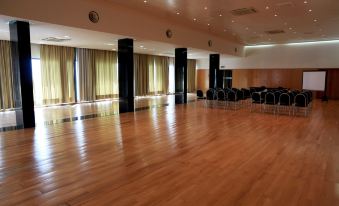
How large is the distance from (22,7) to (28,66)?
5.70 feet

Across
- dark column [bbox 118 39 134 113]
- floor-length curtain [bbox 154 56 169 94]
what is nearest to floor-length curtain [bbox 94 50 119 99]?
floor-length curtain [bbox 154 56 169 94]

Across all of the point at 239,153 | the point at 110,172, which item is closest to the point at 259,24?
the point at 239,153

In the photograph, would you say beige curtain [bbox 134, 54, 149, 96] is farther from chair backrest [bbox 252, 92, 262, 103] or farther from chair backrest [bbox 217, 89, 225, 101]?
chair backrest [bbox 252, 92, 262, 103]

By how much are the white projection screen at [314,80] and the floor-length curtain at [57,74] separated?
1591 cm

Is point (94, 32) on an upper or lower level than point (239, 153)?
upper

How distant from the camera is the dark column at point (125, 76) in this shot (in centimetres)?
1061

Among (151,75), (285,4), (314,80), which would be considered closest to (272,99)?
(285,4)

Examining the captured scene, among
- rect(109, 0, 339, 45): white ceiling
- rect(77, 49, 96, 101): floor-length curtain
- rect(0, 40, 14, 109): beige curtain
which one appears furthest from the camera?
rect(77, 49, 96, 101): floor-length curtain

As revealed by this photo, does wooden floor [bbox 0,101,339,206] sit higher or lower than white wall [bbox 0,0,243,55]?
lower

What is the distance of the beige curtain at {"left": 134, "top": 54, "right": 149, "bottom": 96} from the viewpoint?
1738 centimetres

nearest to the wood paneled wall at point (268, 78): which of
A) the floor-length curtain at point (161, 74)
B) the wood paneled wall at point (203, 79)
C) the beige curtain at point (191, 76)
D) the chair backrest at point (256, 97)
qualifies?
the wood paneled wall at point (203, 79)

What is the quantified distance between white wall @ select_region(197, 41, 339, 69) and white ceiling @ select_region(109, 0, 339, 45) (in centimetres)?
365

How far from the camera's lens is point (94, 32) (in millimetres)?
8578

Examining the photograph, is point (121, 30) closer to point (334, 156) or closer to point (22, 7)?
point (22, 7)
